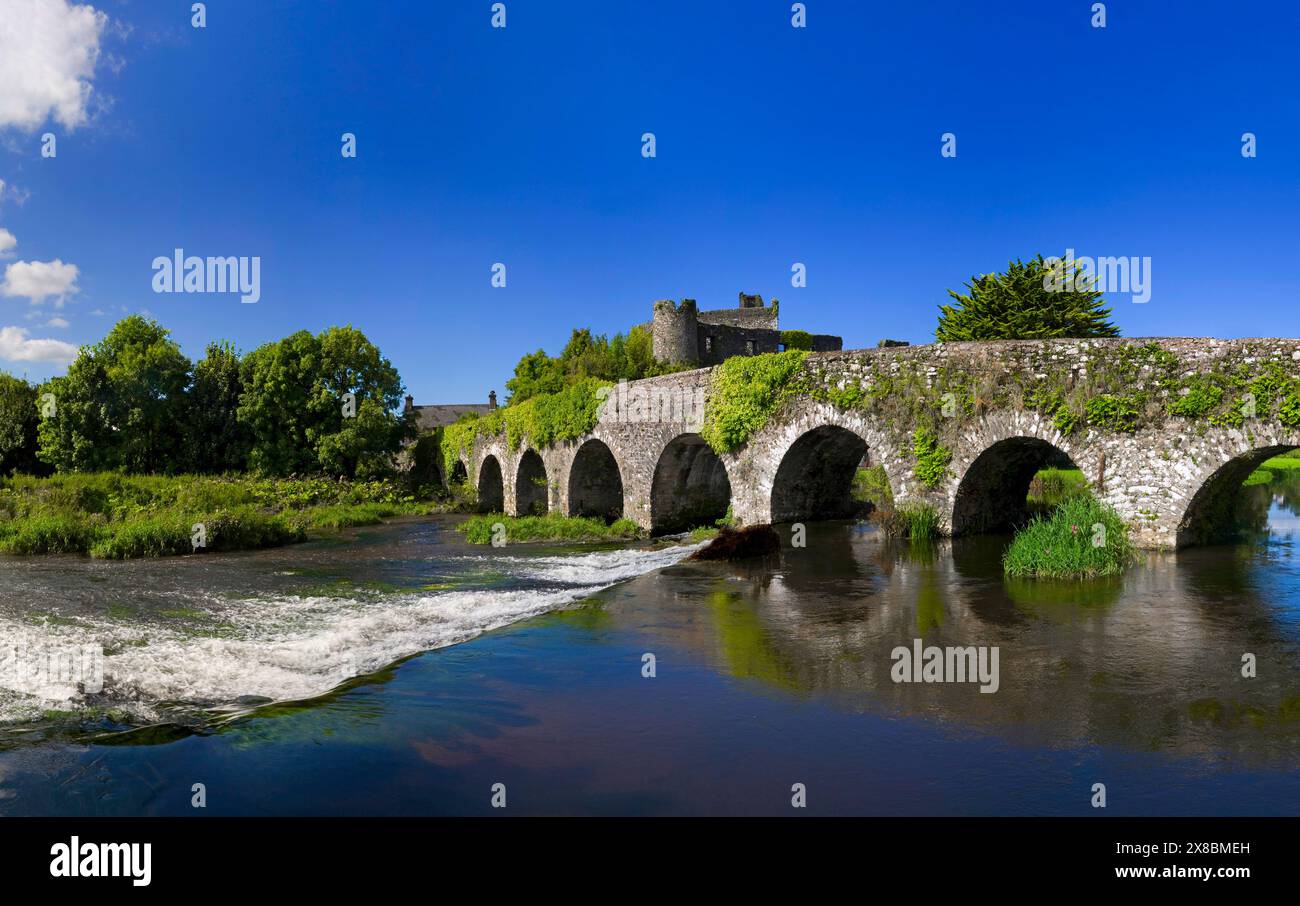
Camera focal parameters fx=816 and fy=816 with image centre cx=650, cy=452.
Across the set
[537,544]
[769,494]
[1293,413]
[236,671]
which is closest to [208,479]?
[537,544]

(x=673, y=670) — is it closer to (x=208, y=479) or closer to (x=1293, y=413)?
(x=1293, y=413)

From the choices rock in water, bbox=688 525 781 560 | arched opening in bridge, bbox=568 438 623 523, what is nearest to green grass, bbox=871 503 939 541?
rock in water, bbox=688 525 781 560

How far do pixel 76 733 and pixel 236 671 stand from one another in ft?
5.98

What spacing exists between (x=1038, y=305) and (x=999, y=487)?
19.4 m

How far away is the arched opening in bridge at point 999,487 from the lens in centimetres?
1461

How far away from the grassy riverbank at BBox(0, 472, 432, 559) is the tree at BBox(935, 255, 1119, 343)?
2487 centimetres

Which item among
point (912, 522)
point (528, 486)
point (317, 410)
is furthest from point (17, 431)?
point (912, 522)

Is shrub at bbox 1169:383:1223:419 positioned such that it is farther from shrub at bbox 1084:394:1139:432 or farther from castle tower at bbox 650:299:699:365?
castle tower at bbox 650:299:699:365

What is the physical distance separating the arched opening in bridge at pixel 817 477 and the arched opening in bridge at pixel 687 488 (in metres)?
3.63

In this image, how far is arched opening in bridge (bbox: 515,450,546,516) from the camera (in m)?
31.8

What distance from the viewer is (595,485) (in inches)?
1062

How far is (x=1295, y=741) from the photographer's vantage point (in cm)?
537

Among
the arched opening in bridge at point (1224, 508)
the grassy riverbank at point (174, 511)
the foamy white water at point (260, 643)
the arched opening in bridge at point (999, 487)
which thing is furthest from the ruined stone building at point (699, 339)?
the foamy white water at point (260, 643)

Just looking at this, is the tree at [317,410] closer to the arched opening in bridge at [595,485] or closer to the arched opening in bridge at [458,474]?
the arched opening in bridge at [458,474]
